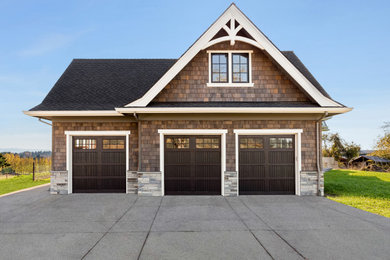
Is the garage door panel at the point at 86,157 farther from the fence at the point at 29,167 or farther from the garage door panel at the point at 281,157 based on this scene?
the fence at the point at 29,167

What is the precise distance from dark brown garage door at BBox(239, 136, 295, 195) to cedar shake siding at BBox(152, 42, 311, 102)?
1.68 m

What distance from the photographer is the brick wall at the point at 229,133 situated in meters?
8.45

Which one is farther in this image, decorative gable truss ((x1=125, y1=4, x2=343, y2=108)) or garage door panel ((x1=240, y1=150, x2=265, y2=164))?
garage door panel ((x1=240, y1=150, x2=265, y2=164))

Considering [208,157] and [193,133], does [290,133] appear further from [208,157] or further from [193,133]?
[193,133]

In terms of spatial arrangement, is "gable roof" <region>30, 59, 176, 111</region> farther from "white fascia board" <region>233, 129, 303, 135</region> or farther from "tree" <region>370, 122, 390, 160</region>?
"tree" <region>370, 122, 390, 160</region>

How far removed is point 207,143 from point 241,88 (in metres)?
2.57

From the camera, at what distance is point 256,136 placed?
8609 millimetres

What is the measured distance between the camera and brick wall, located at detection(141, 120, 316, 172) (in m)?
8.45

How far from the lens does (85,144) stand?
29.8 feet

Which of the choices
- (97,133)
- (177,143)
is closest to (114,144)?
(97,133)

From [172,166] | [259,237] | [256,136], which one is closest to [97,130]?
[172,166]

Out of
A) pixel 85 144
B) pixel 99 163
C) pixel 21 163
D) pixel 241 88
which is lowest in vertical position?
pixel 21 163

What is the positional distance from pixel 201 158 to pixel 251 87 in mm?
3449

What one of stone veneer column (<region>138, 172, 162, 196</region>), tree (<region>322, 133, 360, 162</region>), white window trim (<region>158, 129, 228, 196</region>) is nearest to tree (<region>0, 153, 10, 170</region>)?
stone veneer column (<region>138, 172, 162, 196</region>)
